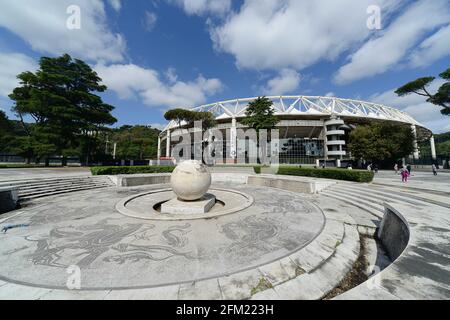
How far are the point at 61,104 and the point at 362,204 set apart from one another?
42399 millimetres

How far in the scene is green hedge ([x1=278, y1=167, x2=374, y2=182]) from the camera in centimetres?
1405

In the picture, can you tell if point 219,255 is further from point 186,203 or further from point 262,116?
point 262,116

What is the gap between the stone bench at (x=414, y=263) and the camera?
103 inches

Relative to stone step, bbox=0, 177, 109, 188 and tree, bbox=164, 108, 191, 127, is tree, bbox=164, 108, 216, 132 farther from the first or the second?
stone step, bbox=0, 177, 109, 188

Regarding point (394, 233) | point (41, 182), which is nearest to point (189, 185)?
point (394, 233)

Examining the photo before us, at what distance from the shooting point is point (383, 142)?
31.0 m

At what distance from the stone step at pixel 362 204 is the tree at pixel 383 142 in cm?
2709

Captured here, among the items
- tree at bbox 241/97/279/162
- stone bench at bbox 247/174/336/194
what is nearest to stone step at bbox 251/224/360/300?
stone bench at bbox 247/174/336/194

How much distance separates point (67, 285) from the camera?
11.2ft
